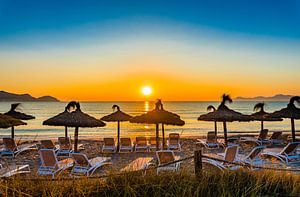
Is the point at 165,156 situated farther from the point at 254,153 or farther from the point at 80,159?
the point at 254,153

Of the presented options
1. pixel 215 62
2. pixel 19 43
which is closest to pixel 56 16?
pixel 19 43

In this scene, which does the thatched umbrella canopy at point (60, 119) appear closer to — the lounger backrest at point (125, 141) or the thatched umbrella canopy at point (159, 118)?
the thatched umbrella canopy at point (159, 118)

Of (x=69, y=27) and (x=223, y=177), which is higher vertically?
(x=69, y=27)

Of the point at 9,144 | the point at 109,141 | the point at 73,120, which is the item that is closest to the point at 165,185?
the point at 73,120

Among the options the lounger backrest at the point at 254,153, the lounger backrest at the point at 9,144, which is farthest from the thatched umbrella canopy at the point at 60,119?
the lounger backrest at the point at 254,153

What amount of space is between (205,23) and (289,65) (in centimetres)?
771

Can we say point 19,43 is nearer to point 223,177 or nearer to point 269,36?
point 269,36

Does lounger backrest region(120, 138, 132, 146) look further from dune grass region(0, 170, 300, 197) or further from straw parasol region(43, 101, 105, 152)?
dune grass region(0, 170, 300, 197)

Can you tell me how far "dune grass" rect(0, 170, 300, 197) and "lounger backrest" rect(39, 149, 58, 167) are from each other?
3.36 metres

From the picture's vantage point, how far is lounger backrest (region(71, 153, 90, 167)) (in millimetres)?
7045

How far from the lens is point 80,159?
7.20 m

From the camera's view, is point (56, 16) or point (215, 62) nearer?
point (56, 16)

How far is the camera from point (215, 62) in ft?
65.8

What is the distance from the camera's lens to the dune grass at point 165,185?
3.52m
